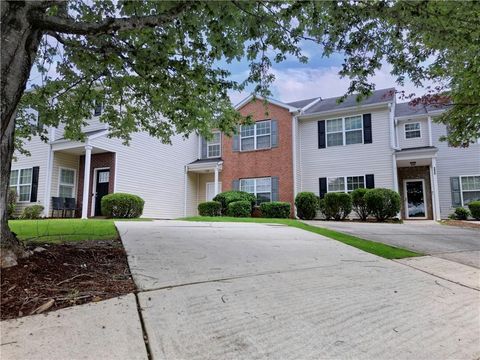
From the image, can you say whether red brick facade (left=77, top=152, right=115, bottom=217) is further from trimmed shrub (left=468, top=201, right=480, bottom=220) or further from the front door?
trimmed shrub (left=468, top=201, right=480, bottom=220)

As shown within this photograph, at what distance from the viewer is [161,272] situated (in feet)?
13.0

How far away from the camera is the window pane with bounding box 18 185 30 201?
17.1 meters

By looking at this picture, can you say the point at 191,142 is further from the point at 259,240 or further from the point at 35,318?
the point at 35,318

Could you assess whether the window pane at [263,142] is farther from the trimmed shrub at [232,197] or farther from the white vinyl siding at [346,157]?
the trimmed shrub at [232,197]

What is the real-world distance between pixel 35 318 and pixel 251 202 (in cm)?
1513

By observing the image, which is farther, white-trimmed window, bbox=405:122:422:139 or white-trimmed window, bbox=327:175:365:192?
white-trimmed window, bbox=405:122:422:139

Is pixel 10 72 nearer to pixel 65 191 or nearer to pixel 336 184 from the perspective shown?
pixel 65 191

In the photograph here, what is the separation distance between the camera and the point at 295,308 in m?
3.09

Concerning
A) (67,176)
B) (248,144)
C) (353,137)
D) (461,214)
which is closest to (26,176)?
(67,176)

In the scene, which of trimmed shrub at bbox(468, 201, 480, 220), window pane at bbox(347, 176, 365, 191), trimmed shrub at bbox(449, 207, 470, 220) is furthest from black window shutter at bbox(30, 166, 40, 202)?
trimmed shrub at bbox(468, 201, 480, 220)

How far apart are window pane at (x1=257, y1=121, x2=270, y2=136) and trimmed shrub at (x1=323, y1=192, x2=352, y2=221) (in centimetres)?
524

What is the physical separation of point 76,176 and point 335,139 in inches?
541

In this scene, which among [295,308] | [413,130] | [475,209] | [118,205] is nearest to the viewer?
[295,308]

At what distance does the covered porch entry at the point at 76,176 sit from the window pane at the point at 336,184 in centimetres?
1087
